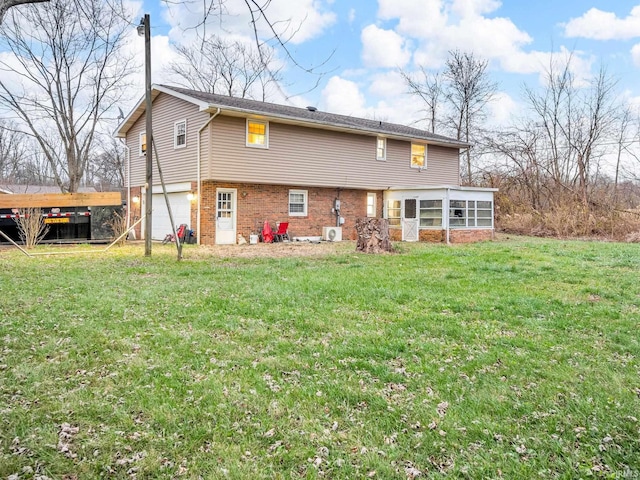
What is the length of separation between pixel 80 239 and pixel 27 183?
116ft

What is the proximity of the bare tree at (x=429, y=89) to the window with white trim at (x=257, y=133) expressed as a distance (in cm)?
1604

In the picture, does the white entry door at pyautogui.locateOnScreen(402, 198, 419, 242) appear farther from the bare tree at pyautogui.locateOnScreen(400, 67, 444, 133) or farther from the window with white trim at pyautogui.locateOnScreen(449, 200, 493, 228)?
the bare tree at pyautogui.locateOnScreen(400, 67, 444, 133)

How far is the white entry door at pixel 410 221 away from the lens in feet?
59.8

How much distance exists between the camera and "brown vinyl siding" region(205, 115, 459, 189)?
14977 mm

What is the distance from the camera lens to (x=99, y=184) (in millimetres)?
45906

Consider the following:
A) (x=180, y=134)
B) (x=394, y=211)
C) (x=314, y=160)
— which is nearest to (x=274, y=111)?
(x=314, y=160)

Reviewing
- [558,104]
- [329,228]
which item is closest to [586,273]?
[329,228]

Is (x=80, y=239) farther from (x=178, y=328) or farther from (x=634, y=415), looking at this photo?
(x=634, y=415)

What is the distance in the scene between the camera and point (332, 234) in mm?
17656

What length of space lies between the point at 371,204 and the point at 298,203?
4007 mm

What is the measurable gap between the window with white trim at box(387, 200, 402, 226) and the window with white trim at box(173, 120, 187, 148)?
9.33 meters

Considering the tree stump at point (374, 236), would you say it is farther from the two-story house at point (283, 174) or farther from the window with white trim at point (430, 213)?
the window with white trim at point (430, 213)

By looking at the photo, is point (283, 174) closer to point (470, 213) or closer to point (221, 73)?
point (470, 213)

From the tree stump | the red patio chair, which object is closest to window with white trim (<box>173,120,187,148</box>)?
the red patio chair
